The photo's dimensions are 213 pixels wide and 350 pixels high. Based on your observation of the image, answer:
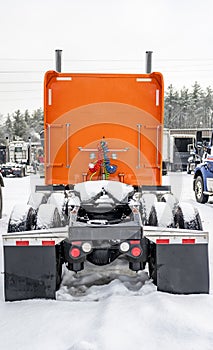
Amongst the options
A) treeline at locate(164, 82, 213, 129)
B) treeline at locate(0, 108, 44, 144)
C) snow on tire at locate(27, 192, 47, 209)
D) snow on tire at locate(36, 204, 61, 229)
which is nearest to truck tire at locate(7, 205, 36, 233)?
snow on tire at locate(36, 204, 61, 229)

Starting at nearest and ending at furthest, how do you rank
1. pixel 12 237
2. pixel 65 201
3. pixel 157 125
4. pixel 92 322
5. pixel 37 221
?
pixel 92 322, pixel 12 237, pixel 37 221, pixel 65 201, pixel 157 125

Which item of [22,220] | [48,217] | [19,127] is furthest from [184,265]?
[19,127]

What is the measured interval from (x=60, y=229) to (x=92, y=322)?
114 cm

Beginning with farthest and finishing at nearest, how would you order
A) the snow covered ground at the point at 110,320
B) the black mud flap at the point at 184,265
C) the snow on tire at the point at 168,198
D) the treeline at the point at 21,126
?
1. the treeline at the point at 21,126
2. the snow on tire at the point at 168,198
3. the black mud flap at the point at 184,265
4. the snow covered ground at the point at 110,320

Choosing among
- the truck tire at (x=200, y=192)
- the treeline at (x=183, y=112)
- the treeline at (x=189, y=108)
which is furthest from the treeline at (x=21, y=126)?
the truck tire at (x=200, y=192)

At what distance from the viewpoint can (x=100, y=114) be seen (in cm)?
743

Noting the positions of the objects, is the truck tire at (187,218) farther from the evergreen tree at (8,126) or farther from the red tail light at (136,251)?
the evergreen tree at (8,126)

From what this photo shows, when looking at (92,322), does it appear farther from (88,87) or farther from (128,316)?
(88,87)

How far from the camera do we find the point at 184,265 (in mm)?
4762

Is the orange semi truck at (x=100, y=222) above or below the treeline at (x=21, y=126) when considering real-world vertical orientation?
below

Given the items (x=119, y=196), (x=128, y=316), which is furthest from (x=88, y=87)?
(x=128, y=316)

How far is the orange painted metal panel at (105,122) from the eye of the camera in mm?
7340

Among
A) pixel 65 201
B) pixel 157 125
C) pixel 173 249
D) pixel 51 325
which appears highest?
pixel 157 125

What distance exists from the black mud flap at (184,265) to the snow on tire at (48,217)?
3.93ft
